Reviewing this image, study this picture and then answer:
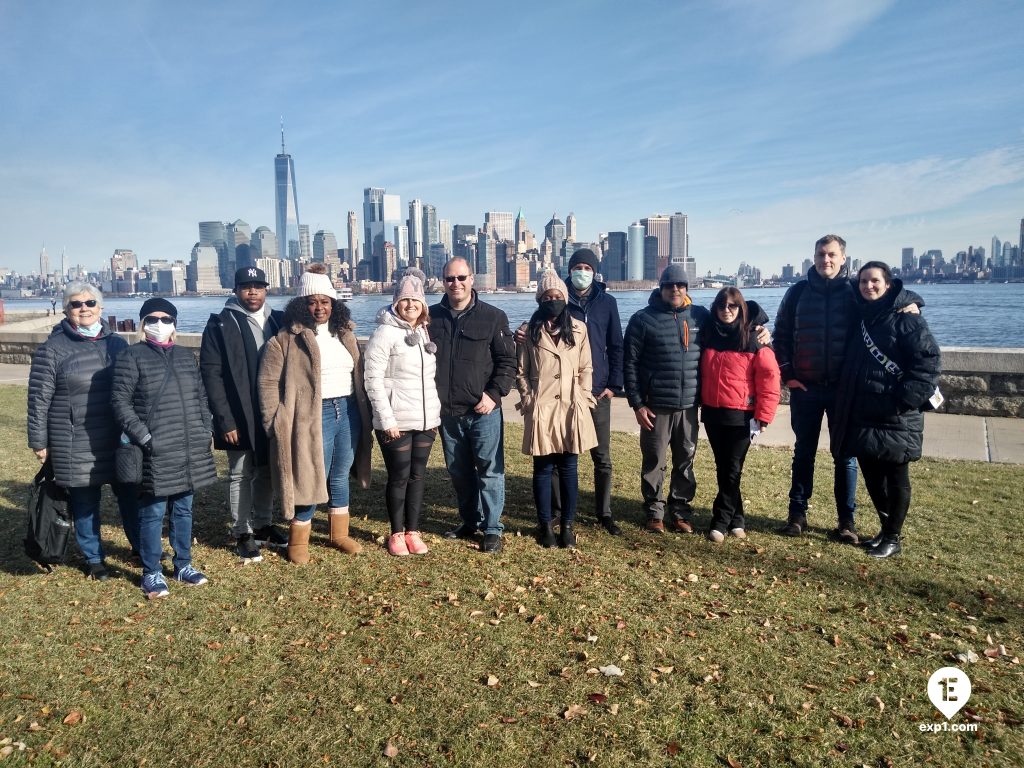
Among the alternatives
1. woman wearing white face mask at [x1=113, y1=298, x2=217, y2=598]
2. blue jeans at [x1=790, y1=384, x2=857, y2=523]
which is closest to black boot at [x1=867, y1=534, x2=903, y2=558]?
blue jeans at [x1=790, y1=384, x2=857, y2=523]

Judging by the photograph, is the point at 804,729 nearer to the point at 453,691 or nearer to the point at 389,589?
the point at 453,691

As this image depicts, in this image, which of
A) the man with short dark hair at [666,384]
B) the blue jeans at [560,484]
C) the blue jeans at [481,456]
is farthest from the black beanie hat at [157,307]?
the man with short dark hair at [666,384]

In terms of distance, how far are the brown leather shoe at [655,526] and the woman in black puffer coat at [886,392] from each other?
1.46 metres

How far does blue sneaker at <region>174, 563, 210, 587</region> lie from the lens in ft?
14.7

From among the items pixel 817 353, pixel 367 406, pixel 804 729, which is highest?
pixel 817 353

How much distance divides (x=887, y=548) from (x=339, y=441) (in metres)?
4.02

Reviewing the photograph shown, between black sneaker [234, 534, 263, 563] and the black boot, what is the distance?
4409mm

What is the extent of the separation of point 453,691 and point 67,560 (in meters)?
3.35

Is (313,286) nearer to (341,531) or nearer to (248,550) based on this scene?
(341,531)

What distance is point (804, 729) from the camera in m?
2.94

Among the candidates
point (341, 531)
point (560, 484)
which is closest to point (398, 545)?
point (341, 531)

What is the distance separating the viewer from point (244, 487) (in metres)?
4.92

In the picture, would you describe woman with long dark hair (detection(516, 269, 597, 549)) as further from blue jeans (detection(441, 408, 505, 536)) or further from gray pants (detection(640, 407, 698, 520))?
gray pants (detection(640, 407, 698, 520))

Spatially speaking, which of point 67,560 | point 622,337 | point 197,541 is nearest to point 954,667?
point 622,337
